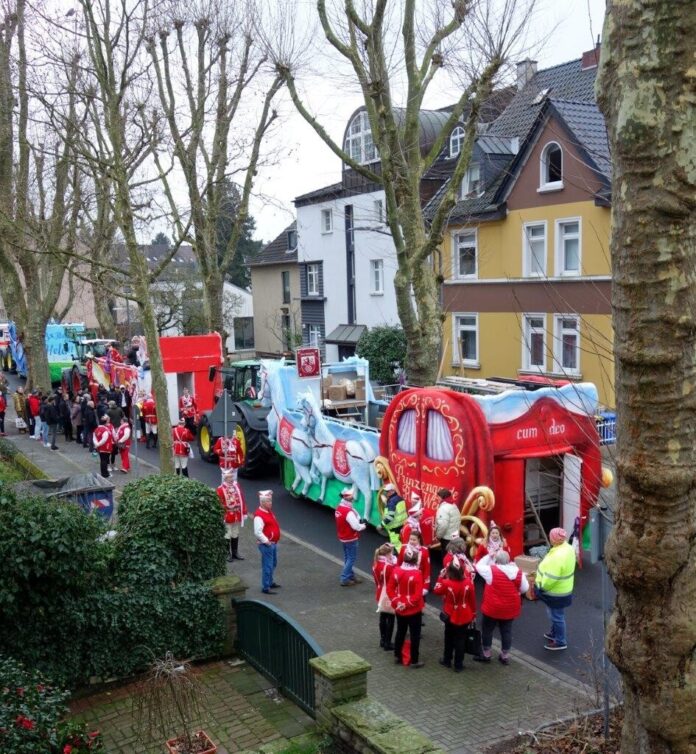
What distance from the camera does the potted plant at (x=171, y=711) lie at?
22.1 ft

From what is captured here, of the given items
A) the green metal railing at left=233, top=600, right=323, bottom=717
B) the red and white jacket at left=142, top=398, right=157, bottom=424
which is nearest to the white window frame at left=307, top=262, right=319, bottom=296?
the red and white jacket at left=142, top=398, right=157, bottom=424

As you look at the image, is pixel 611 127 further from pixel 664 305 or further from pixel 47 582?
pixel 47 582

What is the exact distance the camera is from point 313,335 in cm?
3997

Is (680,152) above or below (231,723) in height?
above

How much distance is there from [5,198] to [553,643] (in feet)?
58.1

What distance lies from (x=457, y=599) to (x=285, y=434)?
7.54 metres

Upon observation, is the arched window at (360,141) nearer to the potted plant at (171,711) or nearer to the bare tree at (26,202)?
the bare tree at (26,202)

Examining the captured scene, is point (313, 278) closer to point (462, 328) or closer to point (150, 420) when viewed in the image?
Result: point (462, 328)

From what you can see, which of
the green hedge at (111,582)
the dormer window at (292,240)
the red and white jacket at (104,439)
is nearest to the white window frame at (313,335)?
the dormer window at (292,240)

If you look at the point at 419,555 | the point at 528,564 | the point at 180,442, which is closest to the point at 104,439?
the point at 180,442

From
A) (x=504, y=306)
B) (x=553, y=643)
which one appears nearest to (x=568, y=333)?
(x=504, y=306)

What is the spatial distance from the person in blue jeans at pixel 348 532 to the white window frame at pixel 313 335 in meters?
27.4

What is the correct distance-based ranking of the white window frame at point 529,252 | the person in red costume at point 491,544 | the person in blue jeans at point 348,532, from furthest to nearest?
the white window frame at point 529,252, the person in blue jeans at point 348,532, the person in red costume at point 491,544

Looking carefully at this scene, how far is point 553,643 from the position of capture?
9562mm
